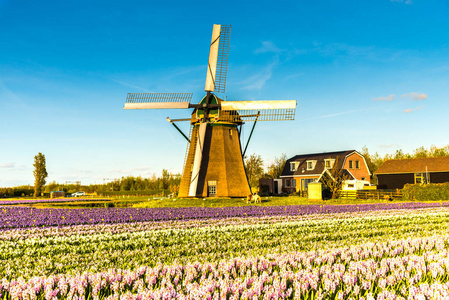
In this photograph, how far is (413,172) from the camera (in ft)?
157

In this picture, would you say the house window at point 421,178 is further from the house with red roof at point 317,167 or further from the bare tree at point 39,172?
the bare tree at point 39,172

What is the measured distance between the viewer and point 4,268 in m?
7.54

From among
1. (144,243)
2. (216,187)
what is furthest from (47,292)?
(216,187)

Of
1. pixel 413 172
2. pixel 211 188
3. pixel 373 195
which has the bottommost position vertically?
pixel 373 195

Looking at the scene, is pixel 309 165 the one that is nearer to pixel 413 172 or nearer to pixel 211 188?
pixel 413 172

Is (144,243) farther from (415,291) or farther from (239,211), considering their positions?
(239,211)

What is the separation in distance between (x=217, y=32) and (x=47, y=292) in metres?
32.7

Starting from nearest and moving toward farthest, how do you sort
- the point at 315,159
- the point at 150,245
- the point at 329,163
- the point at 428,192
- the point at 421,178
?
1. the point at 150,245
2. the point at 428,192
3. the point at 421,178
4. the point at 329,163
5. the point at 315,159

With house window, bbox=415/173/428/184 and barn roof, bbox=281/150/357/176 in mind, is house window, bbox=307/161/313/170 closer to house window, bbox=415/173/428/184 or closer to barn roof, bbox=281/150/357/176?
barn roof, bbox=281/150/357/176

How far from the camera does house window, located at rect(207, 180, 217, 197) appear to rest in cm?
3250

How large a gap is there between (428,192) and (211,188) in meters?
21.2

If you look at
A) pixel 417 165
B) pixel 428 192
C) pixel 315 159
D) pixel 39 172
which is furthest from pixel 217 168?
pixel 39 172

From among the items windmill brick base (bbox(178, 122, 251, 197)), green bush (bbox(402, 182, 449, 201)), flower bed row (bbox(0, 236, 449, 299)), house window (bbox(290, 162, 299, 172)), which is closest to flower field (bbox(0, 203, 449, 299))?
flower bed row (bbox(0, 236, 449, 299))

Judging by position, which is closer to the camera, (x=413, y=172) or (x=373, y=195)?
(x=373, y=195)
